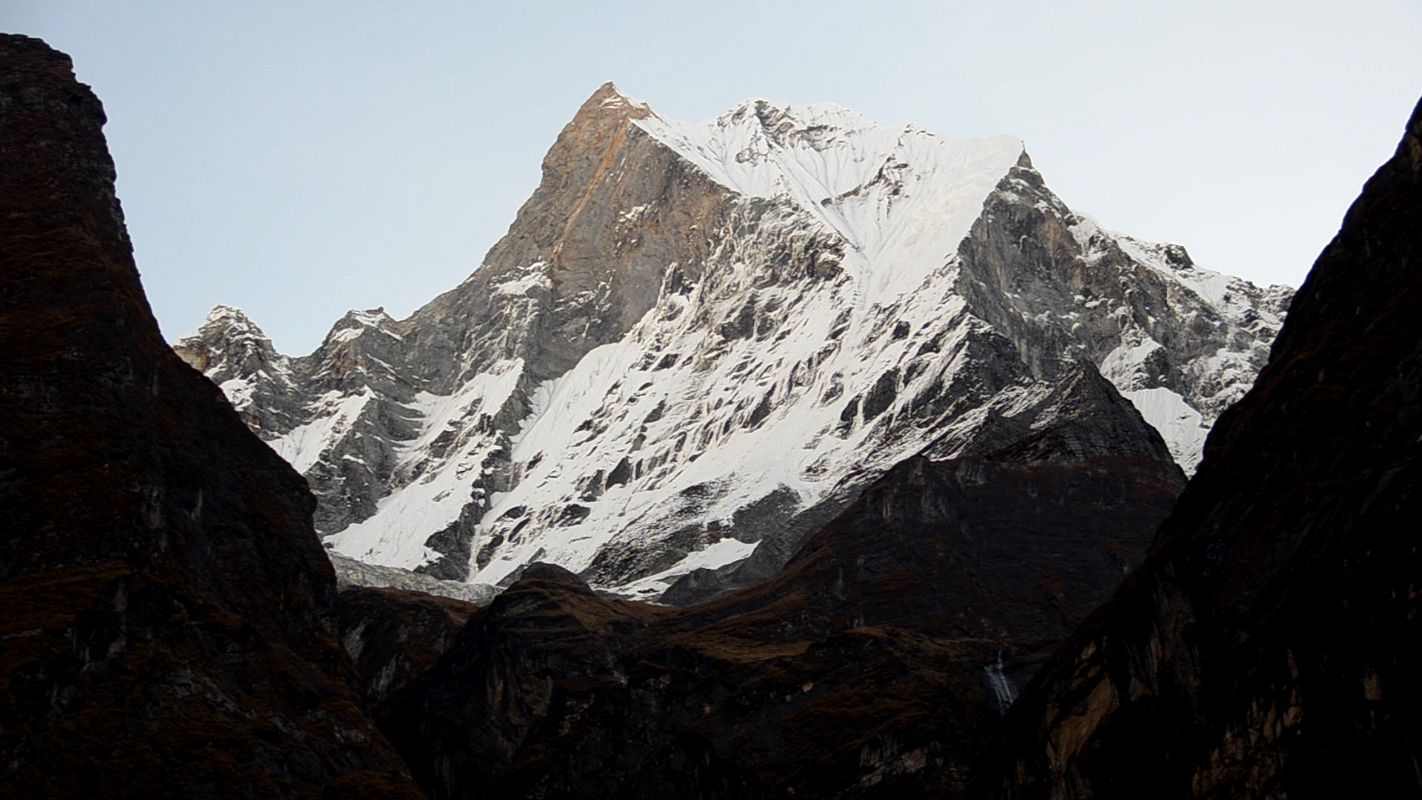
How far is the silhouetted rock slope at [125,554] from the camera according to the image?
307 ft

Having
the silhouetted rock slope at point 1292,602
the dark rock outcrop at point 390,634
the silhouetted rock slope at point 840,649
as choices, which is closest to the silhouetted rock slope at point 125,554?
the silhouetted rock slope at point 840,649

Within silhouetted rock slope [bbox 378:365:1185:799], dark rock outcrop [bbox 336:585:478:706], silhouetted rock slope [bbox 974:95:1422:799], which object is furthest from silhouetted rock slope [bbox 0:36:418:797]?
silhouetted rock slope [bbox 974:95:1422:799]

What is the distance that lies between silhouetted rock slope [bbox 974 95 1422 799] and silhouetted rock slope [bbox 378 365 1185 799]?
23.0 metres

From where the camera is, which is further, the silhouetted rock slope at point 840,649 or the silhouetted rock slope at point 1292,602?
the silhouetted rock slope at point 840,649

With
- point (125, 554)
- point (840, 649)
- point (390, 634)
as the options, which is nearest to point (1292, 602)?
point (840, 649)

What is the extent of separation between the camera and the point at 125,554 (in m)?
105

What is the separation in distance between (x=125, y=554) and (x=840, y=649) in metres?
40.0

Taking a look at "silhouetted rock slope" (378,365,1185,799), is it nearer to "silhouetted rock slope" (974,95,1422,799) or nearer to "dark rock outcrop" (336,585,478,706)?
"dark rock outcrop" (336,585,478,706)

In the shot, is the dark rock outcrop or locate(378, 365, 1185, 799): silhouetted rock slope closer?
locate(378, 365, 1185, 799): silhouetted rock slope

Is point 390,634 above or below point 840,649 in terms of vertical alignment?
below

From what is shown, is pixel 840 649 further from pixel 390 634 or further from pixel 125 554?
pixel 390 634

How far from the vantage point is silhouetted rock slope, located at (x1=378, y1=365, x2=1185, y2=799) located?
4208 inches

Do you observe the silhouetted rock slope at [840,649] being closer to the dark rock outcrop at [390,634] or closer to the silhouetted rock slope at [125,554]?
the dark rock outcrop at [390,634]

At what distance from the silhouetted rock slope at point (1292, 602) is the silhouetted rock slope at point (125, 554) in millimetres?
37466
